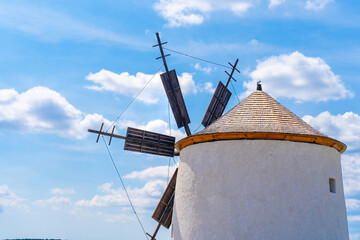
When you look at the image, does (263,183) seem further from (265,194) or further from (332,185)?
(332,185)

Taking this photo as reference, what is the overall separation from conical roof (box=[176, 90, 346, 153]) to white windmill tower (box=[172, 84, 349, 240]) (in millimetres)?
23

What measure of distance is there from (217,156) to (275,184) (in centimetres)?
151

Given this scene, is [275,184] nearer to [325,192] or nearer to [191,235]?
[325,192]

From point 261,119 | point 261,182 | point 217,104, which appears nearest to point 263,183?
point 261,182

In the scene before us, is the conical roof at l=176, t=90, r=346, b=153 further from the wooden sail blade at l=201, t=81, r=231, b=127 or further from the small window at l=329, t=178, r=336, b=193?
the wooden sail blade at l=201, t=81, r=231, b=127

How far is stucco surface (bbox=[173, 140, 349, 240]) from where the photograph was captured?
9672 millimetres

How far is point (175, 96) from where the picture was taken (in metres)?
14.0

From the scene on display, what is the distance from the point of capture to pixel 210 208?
10.3 meters

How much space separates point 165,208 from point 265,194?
4896 millimetres

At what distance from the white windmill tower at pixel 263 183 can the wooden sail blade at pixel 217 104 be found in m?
3.22

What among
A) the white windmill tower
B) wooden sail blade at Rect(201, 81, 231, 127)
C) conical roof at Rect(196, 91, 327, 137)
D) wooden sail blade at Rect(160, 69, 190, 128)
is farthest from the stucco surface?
wooden sail blade at Rect(201, 81, 231, 127)

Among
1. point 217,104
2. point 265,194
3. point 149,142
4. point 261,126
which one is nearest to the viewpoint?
point 265,194

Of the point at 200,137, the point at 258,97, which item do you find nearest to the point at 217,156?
the point at 200,137

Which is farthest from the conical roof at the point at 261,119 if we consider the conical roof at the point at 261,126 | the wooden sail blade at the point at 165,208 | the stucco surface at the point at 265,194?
the wooden sail blade at the point at 165,208
